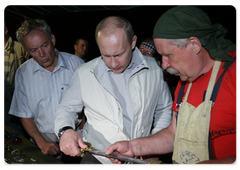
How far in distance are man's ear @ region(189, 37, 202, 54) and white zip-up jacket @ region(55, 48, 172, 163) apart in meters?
0.51

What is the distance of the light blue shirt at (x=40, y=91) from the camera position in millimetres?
2107

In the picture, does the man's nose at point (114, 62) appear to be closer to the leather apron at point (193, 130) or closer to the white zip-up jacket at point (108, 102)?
the white zip-up jacket at point (108, 102)

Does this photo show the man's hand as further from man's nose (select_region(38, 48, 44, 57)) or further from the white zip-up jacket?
man's nose (select_region(38, 48, 44, 57))

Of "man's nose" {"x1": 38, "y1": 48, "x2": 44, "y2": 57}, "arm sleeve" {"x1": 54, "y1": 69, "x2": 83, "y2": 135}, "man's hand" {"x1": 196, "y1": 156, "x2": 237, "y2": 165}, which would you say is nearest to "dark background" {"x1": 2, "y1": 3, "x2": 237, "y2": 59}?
"man's nose" {"x1": 38, "y1": 48, "x2": 44, "y2": 57}

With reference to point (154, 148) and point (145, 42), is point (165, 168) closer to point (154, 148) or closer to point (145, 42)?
point (154, 148)

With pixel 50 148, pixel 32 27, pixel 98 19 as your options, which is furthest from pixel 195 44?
pixel 98 19

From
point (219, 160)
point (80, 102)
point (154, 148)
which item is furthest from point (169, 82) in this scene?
point (219, 160)

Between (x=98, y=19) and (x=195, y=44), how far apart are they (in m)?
1.71

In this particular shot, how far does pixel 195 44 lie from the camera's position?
1.20 m


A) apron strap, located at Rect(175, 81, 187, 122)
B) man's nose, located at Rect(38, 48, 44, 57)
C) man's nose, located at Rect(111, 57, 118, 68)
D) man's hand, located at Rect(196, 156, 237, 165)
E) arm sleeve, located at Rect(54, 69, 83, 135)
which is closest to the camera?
man's hand, located at Rect(196, 156, 237, 165)

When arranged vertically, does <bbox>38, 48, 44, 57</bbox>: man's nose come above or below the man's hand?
above

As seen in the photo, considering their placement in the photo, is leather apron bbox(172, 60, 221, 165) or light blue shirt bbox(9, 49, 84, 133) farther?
light blue shirt bbox(9, 49, 84, 133)

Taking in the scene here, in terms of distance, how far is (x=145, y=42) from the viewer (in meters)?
2.32

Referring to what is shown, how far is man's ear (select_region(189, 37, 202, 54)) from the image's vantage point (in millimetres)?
1182
